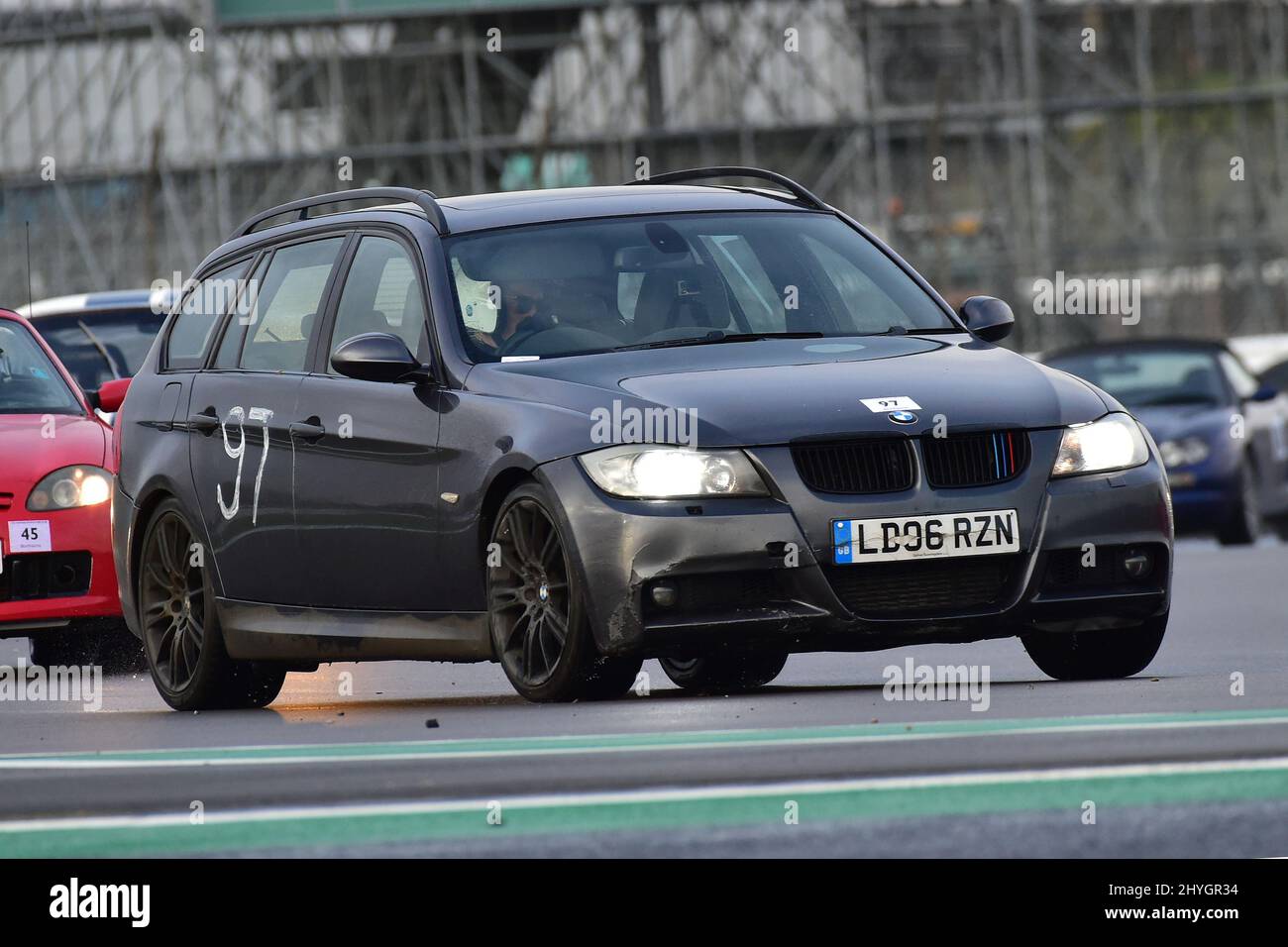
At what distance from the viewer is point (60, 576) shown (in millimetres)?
12383

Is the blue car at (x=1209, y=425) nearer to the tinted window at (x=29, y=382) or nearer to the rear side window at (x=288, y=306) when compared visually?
the tinted window at (x=29, y=382)

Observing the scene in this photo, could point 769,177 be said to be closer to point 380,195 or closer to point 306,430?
point 380,195

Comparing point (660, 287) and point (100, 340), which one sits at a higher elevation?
point (100, 340)

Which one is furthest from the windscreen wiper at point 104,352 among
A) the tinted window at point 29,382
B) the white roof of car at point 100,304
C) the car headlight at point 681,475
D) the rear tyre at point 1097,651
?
the car headlight at point 681,475

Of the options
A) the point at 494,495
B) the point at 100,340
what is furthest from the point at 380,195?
the point at 100,340

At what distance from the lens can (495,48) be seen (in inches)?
1949

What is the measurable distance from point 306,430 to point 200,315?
62.4 inches

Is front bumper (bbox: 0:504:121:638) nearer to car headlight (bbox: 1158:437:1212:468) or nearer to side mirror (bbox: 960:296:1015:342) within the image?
side mirror (bbox: 960:296:1015:342)

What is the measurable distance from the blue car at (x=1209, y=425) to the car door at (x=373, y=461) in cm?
1332

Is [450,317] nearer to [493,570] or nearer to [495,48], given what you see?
[493,570]

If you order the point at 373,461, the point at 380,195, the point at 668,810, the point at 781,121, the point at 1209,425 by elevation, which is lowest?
the point at 668,810

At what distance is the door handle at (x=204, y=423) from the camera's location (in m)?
10.2

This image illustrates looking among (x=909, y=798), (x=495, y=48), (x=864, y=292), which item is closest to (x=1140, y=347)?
(x=864, y=292)
